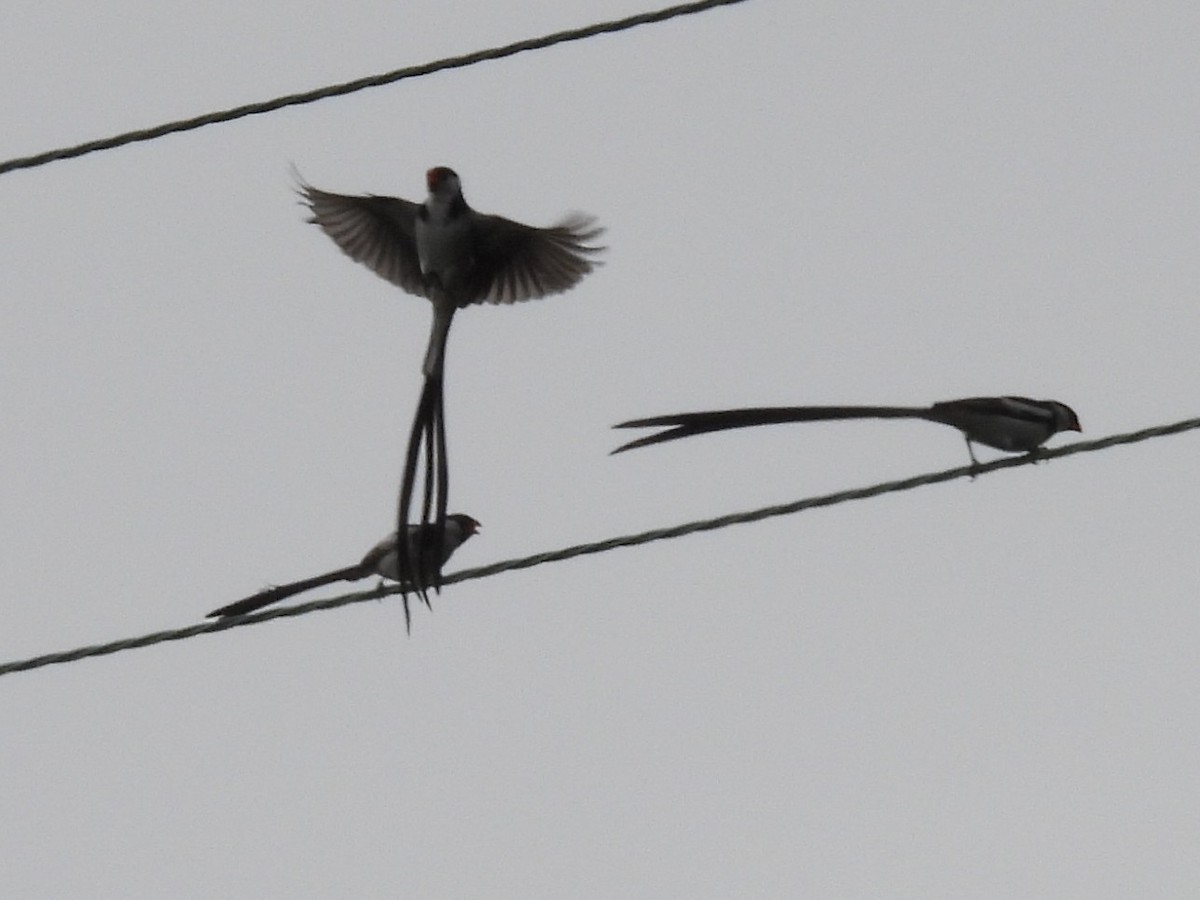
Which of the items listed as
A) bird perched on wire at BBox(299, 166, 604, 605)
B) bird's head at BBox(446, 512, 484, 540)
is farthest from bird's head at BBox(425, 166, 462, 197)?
bird's head at BBox(446, 512, 484, 540)

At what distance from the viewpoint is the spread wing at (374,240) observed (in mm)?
7172

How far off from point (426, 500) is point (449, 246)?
146cm

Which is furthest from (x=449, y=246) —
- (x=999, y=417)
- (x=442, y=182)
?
(x=999, y=417)

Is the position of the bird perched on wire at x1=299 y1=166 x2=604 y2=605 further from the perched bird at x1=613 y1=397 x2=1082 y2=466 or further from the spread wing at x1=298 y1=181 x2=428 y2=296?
the perched bird at x1=613 y1=397 x2=1082 y2=466

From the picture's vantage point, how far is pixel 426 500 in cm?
566

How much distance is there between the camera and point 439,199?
22.6ft

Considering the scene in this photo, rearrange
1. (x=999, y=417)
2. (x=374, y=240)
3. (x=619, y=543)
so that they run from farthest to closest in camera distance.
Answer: (x=374, y=240)
(x=999, y=417)
(x=619, y=543)

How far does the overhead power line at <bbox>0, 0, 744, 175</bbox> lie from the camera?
5.37 meters

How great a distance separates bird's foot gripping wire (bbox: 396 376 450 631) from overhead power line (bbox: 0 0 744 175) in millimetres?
816

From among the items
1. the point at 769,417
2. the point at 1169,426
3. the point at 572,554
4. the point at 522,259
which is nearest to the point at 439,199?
the point at 522,259

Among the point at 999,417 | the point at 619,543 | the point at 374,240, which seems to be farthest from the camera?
the point at 374,240

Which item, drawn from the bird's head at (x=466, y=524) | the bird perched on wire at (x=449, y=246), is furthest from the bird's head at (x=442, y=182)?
the bird's head at (x=466, y=524)

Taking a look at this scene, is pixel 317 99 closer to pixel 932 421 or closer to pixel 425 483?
pixel 425 483

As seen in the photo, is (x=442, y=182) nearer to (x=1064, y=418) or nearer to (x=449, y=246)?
(x=449, y=246)
